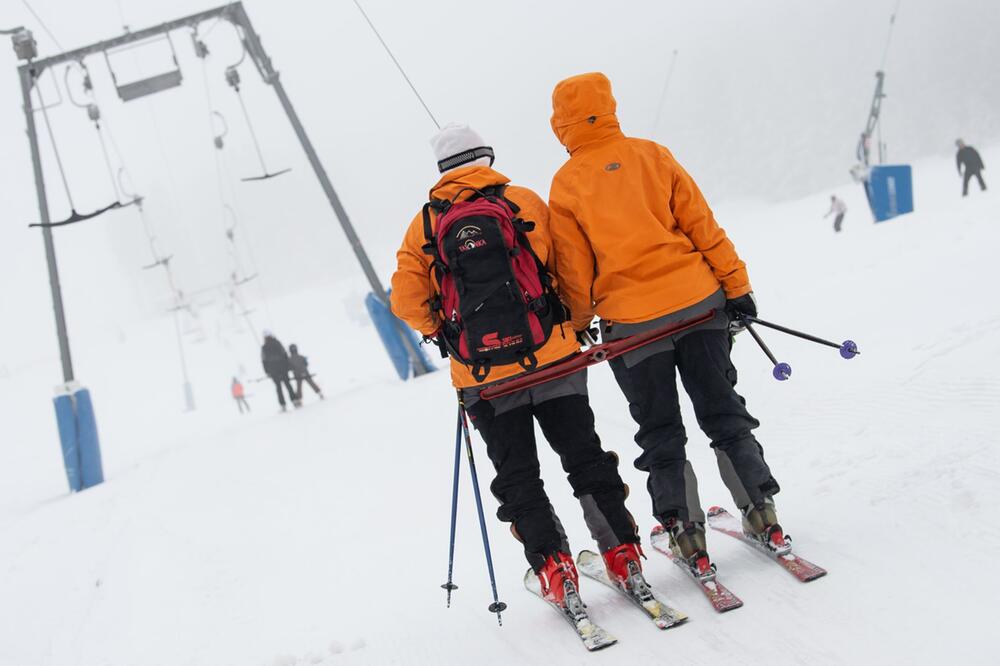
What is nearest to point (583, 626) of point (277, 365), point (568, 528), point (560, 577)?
point (560, 577)

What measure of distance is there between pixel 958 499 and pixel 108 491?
1001 centimetres

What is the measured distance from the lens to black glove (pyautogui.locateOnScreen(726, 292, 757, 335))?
12.0 feet

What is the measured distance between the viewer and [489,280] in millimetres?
3502

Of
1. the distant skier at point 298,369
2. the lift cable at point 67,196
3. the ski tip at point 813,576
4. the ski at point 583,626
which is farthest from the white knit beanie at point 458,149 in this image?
the distant skier at point 298,369

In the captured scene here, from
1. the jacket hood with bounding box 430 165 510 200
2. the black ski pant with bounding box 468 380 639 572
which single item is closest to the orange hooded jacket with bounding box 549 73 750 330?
the jacket hood with bounding box 430 165 510 200

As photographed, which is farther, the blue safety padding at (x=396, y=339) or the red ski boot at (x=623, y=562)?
the blue safety padding at (x=396, y=339)

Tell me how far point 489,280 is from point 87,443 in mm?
10866

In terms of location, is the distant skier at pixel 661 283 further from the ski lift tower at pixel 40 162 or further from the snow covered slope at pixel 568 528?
the ski lift tower at pixel 40 162

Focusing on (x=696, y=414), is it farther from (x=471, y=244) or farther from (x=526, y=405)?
(x=471, y=244)

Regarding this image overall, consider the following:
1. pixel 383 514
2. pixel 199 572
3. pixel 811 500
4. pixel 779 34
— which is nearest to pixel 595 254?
pixel 811 500

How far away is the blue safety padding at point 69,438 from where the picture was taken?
12391mm

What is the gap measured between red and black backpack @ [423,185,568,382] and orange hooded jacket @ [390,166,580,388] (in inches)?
2.5

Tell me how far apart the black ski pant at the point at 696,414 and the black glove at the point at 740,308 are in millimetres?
89

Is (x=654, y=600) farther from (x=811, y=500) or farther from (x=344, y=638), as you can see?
(x=344, y=638)
